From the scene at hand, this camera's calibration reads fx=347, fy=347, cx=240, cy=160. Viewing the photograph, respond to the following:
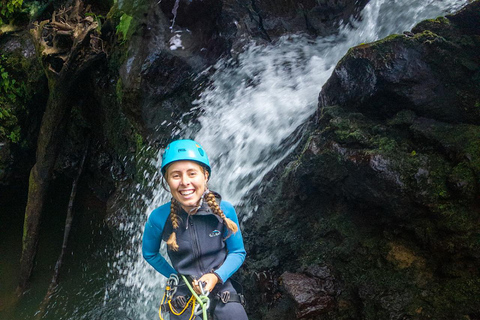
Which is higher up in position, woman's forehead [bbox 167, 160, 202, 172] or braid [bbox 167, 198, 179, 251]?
woman's forehead [bbox 167, 160, 202, 172]

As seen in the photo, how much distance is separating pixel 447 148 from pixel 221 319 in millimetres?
2081

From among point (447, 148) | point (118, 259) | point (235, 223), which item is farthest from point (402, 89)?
point (118, 259)

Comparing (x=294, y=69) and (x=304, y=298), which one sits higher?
(x=294, y=69)

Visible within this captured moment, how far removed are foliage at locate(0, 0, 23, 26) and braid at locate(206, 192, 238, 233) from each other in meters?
6.36


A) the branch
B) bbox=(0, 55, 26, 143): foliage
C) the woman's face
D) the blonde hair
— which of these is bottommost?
the branch

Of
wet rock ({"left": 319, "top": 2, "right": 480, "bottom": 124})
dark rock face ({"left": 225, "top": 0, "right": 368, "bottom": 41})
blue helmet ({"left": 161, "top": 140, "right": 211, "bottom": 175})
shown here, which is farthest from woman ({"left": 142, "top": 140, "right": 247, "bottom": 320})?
dark rock face ({"left": 225, "top": 0, "right": 368, "bottom": 41})

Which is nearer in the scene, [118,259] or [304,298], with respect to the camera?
[304,298]

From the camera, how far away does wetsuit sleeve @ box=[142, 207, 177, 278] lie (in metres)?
2.49

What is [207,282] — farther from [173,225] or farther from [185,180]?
[185,180]

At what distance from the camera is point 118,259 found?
5414 mm

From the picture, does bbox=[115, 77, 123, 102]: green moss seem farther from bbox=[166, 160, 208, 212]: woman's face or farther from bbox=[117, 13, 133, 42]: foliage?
bbox=[166, 160, 208, 212]: woman's face

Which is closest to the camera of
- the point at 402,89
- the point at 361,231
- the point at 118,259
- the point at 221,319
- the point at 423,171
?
the point at 221,319

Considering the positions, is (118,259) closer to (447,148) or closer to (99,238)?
(99,238)

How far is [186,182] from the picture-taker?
2314mm
